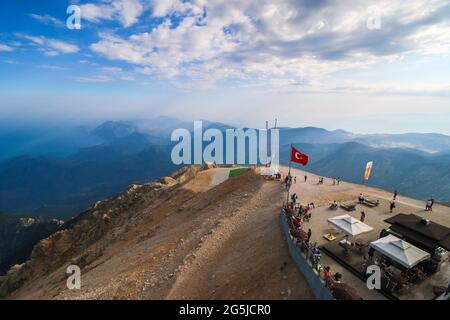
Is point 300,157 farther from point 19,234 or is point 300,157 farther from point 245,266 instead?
Result: point 19,234

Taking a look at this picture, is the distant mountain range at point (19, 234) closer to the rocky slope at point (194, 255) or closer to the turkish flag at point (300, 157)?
the rocky slope at point (194, 255)

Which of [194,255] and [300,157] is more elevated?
[300,157]

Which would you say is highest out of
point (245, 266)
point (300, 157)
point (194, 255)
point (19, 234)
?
point (300, 157)

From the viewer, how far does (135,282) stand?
68.4 feet

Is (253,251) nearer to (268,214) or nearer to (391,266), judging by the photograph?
(268,214)

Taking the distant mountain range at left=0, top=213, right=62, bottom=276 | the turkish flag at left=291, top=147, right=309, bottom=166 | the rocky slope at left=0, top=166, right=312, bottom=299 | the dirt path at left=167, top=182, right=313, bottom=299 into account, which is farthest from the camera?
the distant mountain range at left=0, top=213, right=62, bottom=276

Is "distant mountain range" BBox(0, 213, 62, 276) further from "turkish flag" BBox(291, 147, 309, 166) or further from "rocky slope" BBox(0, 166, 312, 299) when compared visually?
"turkish flag" BBox(291, 147, 309, 166)

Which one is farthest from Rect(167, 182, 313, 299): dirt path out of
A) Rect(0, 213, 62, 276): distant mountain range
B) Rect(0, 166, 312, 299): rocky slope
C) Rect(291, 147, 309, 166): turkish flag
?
Rect(0, 213, 62, 276): distant mountain range

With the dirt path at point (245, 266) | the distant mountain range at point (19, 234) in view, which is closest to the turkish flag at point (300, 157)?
the dirt path at point (245, 266)

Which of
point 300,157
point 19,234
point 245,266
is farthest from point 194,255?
point 19,234

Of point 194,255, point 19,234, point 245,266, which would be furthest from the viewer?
point 19,234
